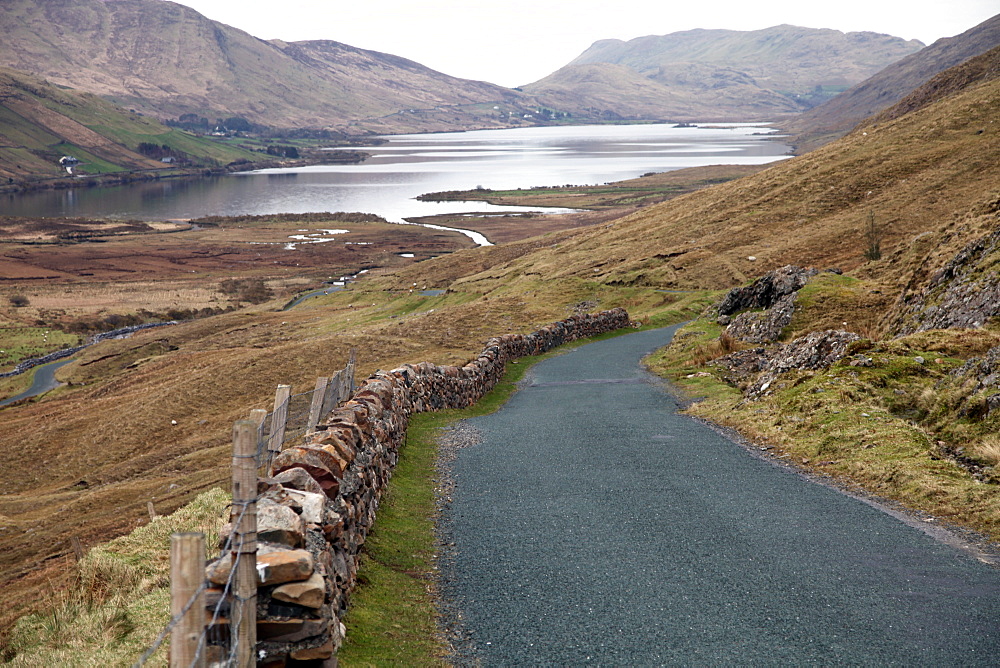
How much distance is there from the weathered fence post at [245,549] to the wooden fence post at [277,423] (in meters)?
3.31

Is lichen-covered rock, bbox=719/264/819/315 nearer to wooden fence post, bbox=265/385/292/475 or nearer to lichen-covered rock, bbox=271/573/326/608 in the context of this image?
wooden fence post, bbox=265/385/292/475

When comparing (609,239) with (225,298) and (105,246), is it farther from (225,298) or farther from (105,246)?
(105,246)

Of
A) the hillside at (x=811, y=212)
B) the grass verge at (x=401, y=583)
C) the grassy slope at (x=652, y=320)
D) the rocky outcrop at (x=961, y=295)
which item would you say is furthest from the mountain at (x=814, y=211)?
the grass verge at (x=401, y=583)

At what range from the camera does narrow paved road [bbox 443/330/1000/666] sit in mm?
7805

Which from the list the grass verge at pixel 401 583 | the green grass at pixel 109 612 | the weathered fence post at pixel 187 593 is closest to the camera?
the weathered fence post at pixel 187 593

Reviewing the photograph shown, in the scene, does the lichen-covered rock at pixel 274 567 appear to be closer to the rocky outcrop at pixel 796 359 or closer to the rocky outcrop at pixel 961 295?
the rocky outcrop at pixel 796 359

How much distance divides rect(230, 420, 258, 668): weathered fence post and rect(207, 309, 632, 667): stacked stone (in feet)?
0.71

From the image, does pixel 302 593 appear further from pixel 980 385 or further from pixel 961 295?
pixel 961 295

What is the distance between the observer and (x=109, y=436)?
32125mm

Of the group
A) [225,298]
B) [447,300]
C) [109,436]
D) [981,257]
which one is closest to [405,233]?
[225,298]

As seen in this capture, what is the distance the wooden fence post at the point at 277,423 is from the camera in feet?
31.4

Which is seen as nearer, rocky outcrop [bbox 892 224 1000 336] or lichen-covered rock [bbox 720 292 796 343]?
rocky outcrop [bbox 892 224 1000 336]

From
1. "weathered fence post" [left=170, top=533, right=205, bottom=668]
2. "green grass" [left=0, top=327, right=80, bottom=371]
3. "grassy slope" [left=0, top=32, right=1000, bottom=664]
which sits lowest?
"green grass" [left=0, top=327, right=80, bottom=371]

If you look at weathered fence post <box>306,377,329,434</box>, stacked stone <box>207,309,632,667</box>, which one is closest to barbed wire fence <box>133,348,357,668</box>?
stacked stone <box>207,309,632,667</box>
